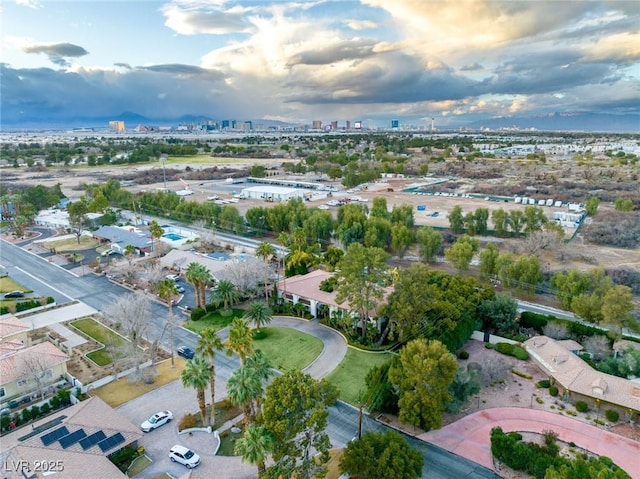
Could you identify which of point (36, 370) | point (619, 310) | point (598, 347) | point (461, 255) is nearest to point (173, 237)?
point (36, 370)

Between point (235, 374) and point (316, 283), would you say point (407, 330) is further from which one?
point (235, 374)

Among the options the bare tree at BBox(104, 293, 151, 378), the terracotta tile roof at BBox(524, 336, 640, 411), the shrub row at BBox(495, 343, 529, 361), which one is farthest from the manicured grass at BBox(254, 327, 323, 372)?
the terracotta tile roof at BBox(524, 336, 640, 411)

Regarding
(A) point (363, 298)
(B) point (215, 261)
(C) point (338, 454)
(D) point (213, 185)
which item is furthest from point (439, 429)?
(D) point (213, 185)

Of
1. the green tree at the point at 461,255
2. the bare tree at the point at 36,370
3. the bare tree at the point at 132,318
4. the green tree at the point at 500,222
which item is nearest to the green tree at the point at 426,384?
the bare tree at the point at 132,318

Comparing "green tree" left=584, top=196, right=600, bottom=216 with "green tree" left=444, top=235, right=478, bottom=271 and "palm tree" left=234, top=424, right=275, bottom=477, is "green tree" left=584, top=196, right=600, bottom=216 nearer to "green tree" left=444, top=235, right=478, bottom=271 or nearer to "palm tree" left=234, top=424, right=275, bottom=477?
"green tree" left=444, top=235, right=478, bottom=271

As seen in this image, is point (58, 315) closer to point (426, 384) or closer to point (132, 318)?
point (132, 318)
